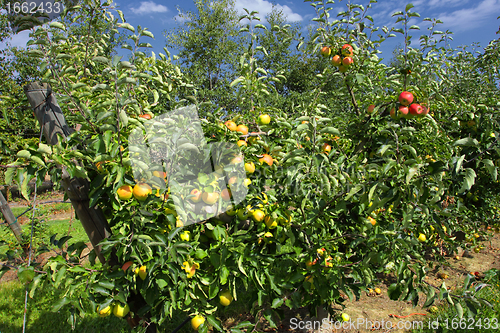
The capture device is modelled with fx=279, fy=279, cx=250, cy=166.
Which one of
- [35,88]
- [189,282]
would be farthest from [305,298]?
[35,88]

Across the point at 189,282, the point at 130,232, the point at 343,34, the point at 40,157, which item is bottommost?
the point at 189,282

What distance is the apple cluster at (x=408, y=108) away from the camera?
1631 millimetres

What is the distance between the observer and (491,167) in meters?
1.08

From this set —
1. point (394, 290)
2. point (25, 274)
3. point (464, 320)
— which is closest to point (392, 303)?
point (464, 320)

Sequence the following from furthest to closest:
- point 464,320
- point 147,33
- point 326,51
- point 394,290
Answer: point 464,320
point 326,51
point 147,33
point 394,290

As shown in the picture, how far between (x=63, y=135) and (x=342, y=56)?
6.71 feet

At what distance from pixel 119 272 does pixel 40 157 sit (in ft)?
2.24

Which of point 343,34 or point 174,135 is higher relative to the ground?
point 343,34

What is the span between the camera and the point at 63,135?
147 cm

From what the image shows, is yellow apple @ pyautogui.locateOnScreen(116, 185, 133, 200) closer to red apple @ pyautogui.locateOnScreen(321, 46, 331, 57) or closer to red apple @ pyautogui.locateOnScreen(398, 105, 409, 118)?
red apple @ pyautogui.locateOnScreen(398, 105, 409, 118)

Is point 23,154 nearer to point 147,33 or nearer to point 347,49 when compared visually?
point 147,33

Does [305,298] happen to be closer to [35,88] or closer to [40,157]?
[40,157]

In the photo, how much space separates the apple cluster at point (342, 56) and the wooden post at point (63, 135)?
1.95 m

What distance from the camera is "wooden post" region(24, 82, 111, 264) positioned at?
4.74 feet
